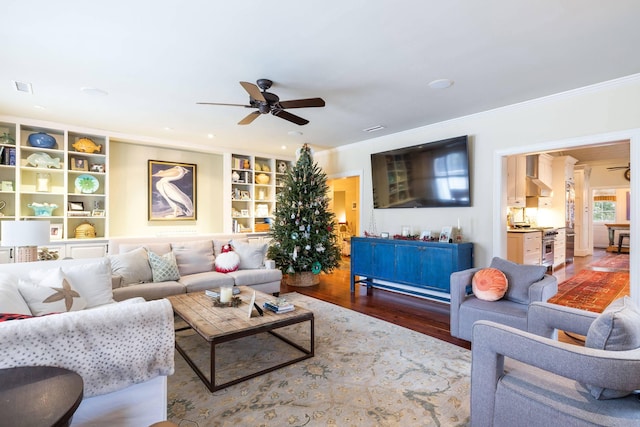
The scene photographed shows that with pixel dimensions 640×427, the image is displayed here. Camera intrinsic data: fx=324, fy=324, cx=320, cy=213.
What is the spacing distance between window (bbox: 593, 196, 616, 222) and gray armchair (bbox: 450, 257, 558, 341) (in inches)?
460

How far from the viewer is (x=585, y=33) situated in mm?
2371

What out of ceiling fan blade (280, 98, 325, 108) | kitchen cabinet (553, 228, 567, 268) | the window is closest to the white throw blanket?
ceiling fan blade (280, 98, 325, 108)

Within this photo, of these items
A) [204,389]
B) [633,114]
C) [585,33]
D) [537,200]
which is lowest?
[204,389]

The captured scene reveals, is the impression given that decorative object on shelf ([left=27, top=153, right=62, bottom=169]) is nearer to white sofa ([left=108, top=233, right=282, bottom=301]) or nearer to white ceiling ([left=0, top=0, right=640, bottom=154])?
white ceiling ([left=0, top=0, right=640, bottom=154])

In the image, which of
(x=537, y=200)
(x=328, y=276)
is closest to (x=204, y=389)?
(x=328, y=276)

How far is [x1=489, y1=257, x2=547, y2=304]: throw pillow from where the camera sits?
2914mm

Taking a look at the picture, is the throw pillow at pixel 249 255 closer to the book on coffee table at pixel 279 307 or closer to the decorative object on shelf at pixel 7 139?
the book on coffee table at pixel 279 307

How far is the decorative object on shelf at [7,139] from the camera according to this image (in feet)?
14.9

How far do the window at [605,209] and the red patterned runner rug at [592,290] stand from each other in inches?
270

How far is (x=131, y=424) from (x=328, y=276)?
16.4 feet

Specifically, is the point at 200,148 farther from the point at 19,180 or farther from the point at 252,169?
the point at 19,180

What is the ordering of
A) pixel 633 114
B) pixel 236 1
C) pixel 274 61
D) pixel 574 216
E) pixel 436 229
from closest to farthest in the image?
pixel 236 1 < pixel 274 61 < pixel 633 114 < pixel 436 229 < pixel 574 216

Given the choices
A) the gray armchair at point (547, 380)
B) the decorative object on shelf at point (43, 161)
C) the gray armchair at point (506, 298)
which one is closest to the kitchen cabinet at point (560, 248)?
the gray armchair at point (506, 298)

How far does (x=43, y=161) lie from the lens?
4.79m
